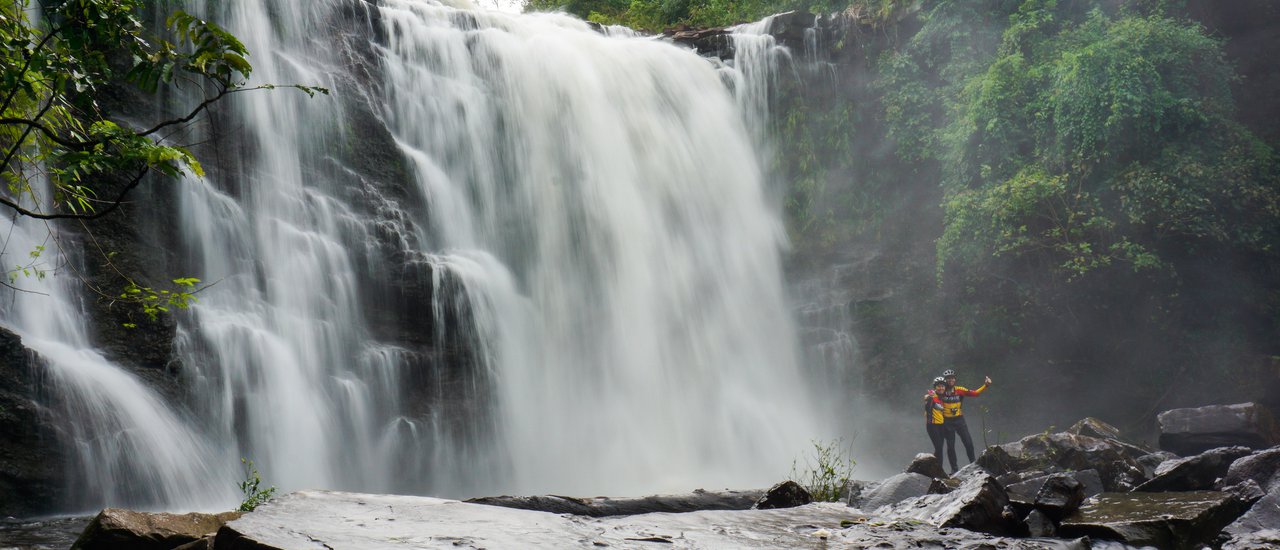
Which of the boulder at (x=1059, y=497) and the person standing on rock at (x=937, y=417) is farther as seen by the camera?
the person standing on rock at (x=937, y=417)

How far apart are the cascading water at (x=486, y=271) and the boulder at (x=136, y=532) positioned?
16.5 ft

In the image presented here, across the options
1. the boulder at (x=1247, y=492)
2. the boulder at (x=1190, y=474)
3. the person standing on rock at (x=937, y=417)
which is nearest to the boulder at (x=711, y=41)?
the person standing on rock at (x=937, y=417)

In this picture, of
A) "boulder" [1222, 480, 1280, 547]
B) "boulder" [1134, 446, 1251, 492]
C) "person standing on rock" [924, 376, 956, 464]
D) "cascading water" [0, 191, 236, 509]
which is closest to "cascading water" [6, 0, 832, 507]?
"cascading water" [0, 191, 236, 509]

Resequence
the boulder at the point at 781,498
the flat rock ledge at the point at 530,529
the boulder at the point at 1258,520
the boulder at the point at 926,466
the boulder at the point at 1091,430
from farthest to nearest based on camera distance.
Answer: the boulder at the point at 1091,430 < the boulder at the point at 926,466 < the boulder at the point at 781,498 < the boulder at the point at 1258,520 < the flat rock ledge at the point at 530,529

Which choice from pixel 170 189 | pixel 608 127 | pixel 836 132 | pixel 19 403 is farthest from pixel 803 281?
pixel 19 403

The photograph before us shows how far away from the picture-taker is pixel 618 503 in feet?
23.2

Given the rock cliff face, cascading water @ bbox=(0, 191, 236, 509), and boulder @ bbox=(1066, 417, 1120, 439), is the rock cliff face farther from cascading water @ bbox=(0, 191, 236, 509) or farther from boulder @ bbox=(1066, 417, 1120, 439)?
boulder @ bbox=(1066, 417, 1120, 439)

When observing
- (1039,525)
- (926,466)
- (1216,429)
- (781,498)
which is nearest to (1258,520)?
(1039,525)

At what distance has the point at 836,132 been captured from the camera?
19922 millimetres

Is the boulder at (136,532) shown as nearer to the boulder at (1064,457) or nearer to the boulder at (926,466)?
the boulder at (926,466)

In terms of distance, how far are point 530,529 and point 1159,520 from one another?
4.57 metres

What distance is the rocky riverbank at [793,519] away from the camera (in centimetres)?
482

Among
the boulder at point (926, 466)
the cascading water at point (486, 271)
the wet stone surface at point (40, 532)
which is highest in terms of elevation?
the cascading water at point (486, 271)

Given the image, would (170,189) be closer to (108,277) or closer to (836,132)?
(108,277)
